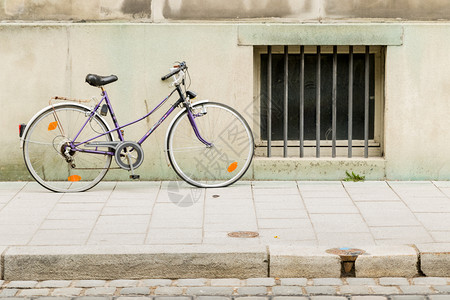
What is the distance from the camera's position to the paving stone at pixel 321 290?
208 inches

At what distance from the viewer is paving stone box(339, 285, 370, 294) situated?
5281 mm

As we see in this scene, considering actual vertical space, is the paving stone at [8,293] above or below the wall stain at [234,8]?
below

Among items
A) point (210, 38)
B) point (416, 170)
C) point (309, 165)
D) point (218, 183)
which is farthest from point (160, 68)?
point (416, 170)

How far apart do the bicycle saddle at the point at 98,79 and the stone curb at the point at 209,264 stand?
2.51m

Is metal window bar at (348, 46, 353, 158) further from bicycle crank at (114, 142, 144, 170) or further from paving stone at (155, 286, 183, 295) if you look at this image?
paving stone at (155, 286, 183, 295)

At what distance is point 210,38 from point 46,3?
1.69m

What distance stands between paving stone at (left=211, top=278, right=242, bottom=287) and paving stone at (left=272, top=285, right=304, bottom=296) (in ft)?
0.89

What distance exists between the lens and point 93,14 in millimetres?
8328

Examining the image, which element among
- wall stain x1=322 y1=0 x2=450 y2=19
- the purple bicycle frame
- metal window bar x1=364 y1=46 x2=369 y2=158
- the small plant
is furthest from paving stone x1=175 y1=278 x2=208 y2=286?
wall stain x1=322 y1=0 x2=450 y2=19

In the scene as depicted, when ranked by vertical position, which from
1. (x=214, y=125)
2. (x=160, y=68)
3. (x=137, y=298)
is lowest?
(x=137, y=298)

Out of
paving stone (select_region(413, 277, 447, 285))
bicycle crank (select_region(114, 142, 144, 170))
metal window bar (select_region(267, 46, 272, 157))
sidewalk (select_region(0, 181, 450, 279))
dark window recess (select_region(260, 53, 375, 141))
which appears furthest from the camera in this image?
dark window recess (select_region(260, 53, 375, 141))

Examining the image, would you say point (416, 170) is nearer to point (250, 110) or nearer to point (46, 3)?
point (250, 110)

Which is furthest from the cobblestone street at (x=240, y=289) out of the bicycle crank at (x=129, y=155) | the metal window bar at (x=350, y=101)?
the metal window bar at (x=350, y=101)

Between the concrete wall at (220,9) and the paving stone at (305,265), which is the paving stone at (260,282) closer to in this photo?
the paving stone at (305,265)
